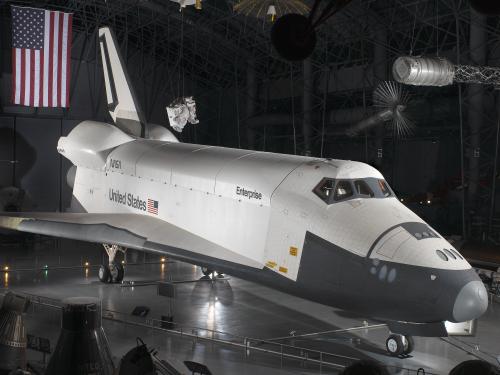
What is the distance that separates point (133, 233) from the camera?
9.53 metres

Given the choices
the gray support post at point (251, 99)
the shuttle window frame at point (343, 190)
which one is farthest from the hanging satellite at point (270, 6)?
the gray support post at point (251, 99)

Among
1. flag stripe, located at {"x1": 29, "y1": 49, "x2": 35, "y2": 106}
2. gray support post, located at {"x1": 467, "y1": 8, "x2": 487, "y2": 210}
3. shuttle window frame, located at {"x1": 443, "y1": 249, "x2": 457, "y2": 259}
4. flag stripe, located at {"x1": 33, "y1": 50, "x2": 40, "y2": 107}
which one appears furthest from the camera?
gray support post, located at {"x1": 467, "y1": 8, "x2": 487, "y2": 210}

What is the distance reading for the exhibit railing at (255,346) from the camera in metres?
6.76

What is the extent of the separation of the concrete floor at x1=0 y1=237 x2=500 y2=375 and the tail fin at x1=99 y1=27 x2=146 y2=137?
10.5 ft

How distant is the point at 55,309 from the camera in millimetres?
8984

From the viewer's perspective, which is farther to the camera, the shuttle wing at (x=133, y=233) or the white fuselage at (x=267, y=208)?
the shuttle wing at (x=133, y=233)

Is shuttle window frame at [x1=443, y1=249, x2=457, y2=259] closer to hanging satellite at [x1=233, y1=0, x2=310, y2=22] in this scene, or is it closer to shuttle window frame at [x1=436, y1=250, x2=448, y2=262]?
shuttle window frame at [x1=436, y1=250, x2=448, y2=262]

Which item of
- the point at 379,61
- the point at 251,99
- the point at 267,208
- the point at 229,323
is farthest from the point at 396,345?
the point at 251,99

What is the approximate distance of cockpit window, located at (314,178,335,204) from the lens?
281 inches

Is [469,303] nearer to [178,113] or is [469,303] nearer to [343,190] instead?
[343,190]

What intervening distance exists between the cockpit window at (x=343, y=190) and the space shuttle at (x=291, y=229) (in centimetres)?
1

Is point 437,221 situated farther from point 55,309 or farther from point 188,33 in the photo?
point 55,309

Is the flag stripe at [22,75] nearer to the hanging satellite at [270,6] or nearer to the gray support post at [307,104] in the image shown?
the hanging satellite at [270,6]

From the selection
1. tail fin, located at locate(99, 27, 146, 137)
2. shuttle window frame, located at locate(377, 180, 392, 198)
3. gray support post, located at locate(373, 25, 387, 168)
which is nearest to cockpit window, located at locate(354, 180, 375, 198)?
shuttle window frame, located at locate(377, 180, 392, 198)
